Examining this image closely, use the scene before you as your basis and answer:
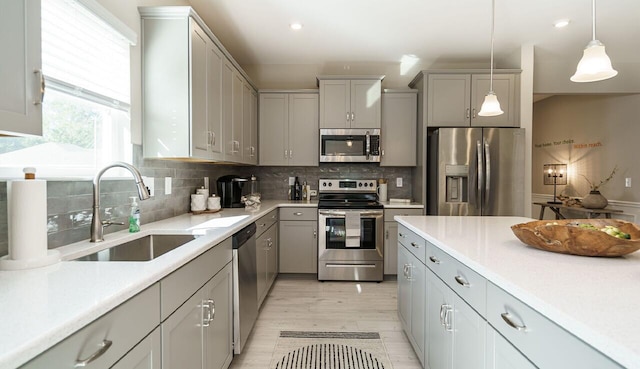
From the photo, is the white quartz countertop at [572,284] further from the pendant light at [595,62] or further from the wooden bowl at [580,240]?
the pendant light at [595,62]

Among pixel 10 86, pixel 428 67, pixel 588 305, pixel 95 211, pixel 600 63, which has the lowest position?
pixel 588 305

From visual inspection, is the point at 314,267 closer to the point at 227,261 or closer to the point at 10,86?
the point at 227,261

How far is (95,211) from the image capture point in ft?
4.94

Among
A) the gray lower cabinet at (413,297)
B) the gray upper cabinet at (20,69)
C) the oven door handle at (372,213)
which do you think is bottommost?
the gray lower cabinet at (413,297)

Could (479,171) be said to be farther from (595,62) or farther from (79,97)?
(79,97)

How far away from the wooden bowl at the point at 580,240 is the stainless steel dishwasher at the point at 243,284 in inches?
61.2

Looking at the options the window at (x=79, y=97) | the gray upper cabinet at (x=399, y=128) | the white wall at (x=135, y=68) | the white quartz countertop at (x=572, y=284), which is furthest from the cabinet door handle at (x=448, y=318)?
the gray upper cabinet at (x=399, y=128)

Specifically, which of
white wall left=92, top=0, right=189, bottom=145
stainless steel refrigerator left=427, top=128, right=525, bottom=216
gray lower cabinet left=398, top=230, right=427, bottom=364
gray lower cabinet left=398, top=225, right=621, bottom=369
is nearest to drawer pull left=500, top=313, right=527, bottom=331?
gray lower cabinet left=398, top=225, right=621, bottom=369

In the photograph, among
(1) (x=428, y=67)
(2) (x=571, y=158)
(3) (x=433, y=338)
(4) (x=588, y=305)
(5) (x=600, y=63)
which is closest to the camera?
(4) (x=588, y=305)

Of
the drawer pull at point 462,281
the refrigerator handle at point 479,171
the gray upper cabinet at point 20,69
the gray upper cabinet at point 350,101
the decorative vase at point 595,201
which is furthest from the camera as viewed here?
the decorative vase at point 595,201

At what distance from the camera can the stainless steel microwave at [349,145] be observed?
3.80 metres

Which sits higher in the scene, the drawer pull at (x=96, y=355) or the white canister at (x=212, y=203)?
the white canister at (x=212, y=203)

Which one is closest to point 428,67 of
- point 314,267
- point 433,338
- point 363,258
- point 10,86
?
point 363,258

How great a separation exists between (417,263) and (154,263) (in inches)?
58.8
